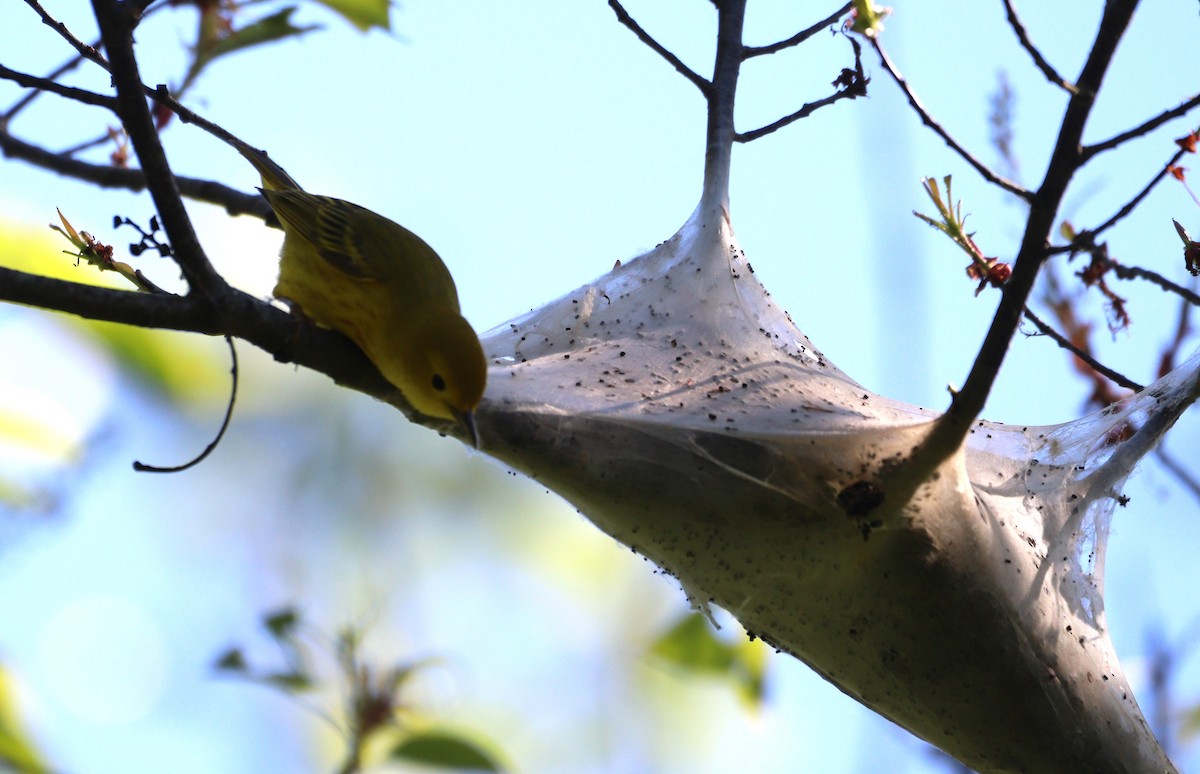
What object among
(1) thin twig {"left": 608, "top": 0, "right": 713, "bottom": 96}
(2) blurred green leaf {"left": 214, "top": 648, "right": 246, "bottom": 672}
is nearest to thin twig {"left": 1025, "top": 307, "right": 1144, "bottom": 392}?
(1) thin twig {"left": 608, "top": 0, "right": 713, "bottom": 96}

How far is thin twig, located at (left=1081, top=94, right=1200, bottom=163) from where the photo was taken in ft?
8.11

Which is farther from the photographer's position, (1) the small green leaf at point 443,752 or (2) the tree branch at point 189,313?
(1) the small green leaf at point 443,752

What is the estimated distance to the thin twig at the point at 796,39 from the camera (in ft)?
14.5

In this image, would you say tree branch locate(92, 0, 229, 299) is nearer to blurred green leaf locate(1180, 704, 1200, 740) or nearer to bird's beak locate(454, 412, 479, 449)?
bird's beak locate(454, 412, 479, 449)

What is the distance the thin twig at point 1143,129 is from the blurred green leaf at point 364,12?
2.23 meters

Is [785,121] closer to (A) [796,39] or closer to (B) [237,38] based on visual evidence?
(A) [796,39]

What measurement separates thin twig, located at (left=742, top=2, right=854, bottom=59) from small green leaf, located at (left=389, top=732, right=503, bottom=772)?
309 centimetres

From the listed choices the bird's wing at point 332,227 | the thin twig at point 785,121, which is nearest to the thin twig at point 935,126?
the thin twig at point 785,121

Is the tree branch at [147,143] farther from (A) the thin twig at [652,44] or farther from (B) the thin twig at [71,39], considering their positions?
(A) the thin twig at [652,44]

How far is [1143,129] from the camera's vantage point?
2.51 m

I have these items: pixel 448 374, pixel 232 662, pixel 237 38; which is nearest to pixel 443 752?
pixel 232 662

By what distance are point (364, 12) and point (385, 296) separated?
97 centimetres

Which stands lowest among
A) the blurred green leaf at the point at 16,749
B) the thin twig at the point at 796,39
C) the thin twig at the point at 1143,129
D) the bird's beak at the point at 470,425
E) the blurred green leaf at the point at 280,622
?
the blurred green leaf at the point at 16,749

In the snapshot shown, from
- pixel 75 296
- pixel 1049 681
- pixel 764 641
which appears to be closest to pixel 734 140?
pixel 764 641
